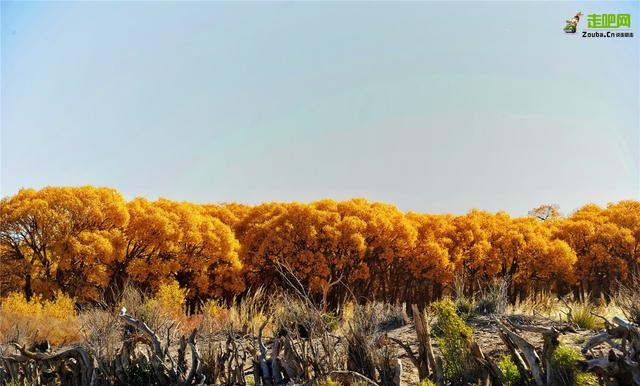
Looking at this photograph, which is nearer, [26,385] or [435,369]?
[435,369]

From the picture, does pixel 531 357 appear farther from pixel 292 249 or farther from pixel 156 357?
pixel 292 249

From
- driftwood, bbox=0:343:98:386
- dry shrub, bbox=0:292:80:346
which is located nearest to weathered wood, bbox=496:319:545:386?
driftwood, bbox=0:343:98:386

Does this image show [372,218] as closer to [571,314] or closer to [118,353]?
[571,314]

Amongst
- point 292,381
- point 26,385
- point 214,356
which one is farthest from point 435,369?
point 26,385

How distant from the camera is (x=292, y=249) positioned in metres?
33.7

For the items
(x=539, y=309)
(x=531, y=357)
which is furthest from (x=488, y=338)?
(x=539, y=309)

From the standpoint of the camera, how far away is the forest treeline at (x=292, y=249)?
30.2 metres

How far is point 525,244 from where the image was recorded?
36625 mm

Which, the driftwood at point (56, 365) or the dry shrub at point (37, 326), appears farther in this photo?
the dry shrub at point (37, 326)

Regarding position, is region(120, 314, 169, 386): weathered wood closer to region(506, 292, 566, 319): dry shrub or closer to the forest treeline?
region(506, 292, 566, 319): dry shrub

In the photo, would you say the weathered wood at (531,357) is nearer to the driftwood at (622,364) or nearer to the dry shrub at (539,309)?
the driftwood at (622,364)

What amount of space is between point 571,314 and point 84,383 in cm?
Result: 1003

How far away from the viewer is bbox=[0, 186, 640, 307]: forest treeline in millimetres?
30250

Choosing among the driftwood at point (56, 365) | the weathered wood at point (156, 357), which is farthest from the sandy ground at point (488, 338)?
the driftwood at point (56, 365)
